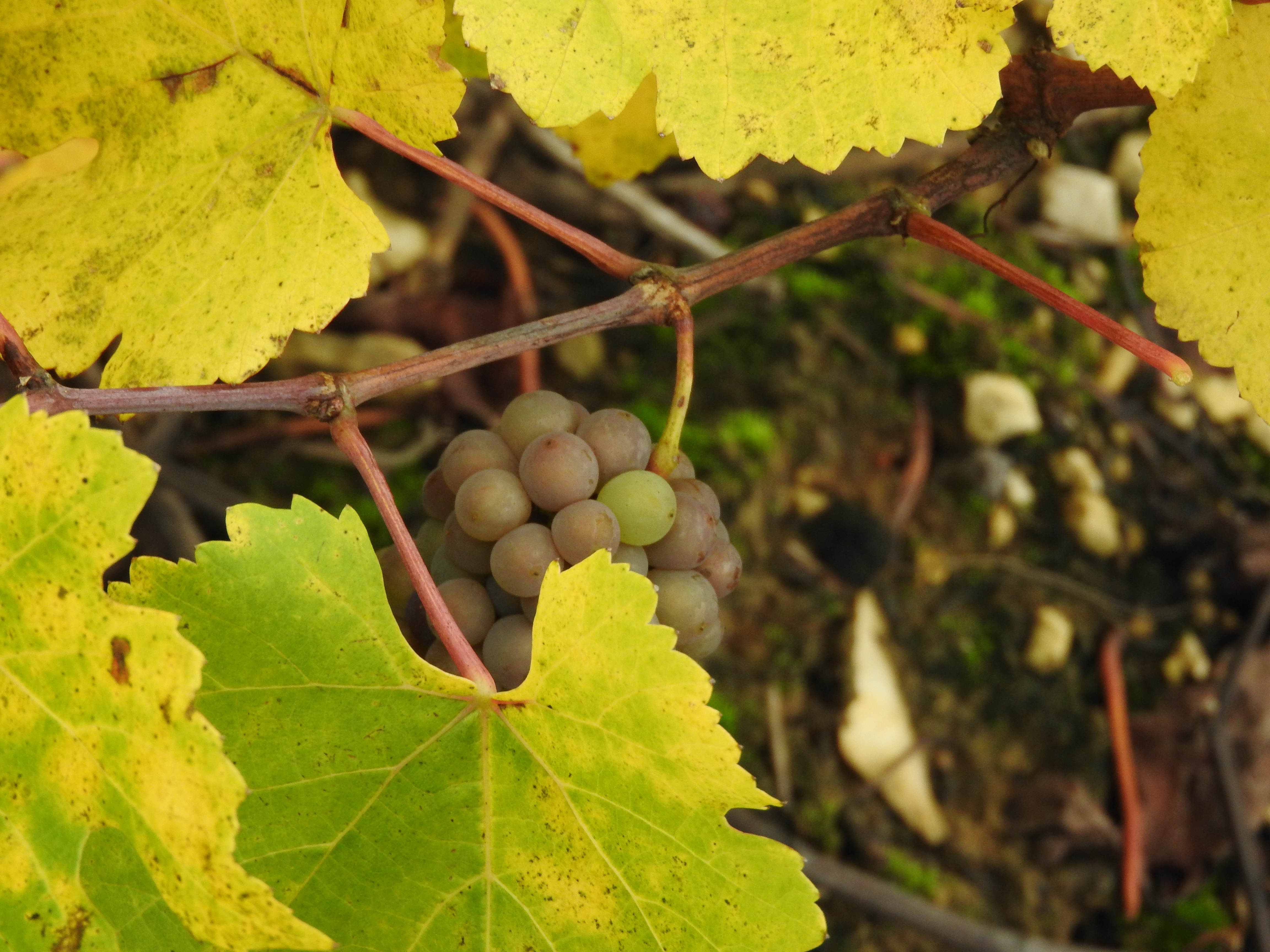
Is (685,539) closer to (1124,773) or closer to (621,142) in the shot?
(621,142)

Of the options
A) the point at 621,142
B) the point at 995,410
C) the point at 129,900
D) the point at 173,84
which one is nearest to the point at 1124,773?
the point at 995,410

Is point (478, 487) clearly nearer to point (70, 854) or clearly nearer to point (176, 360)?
point (176, 360)

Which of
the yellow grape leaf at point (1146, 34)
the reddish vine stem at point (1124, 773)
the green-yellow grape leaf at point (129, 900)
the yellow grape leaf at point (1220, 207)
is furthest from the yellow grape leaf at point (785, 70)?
the reddish vine stem at point (1124, 773)

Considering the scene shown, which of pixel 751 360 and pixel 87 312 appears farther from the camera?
pixel 751 360

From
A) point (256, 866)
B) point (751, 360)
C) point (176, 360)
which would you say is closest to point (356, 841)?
point (256, 866)

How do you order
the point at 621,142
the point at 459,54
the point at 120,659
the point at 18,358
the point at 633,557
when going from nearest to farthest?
the point at 120,659 → the point at 18,358 → the point at 633,557 → the point at 459,54 → the point at 621,142

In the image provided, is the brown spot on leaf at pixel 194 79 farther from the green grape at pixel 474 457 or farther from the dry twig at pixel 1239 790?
the dry twig at pixel 1239 790

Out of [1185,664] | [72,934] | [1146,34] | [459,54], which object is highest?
[1146,34]
